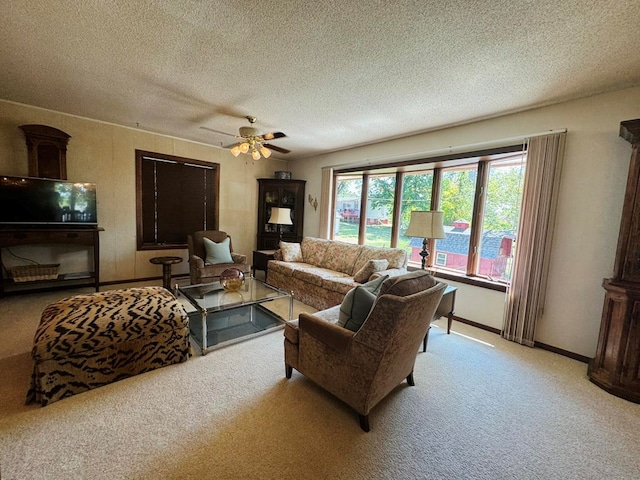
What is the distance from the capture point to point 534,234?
283 centimetres

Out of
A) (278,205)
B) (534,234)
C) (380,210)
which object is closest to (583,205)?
(534,234)

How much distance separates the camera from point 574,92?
2484 mm

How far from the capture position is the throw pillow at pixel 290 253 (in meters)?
4.57

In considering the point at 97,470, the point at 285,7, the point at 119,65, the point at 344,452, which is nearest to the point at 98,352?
the point at 97,470

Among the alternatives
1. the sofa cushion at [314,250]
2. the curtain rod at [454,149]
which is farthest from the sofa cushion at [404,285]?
the sofa cushion at [314,250]

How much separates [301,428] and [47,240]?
4084 mm

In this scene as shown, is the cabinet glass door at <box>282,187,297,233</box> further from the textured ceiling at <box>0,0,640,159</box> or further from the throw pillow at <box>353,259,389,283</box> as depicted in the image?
the throw pillow at <box>353,259,389,283</box>

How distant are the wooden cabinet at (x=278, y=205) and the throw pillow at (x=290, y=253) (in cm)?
111

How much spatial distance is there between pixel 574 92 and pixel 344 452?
365 cm

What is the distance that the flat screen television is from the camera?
A: 3.28 m

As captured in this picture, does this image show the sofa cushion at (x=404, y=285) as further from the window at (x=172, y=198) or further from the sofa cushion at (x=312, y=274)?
the window at (x=172, y=198)

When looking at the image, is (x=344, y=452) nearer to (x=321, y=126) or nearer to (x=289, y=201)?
(x=321, y=126)

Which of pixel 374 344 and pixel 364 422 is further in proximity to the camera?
pixel 364 422

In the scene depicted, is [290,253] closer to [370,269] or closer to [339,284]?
[339,284]
